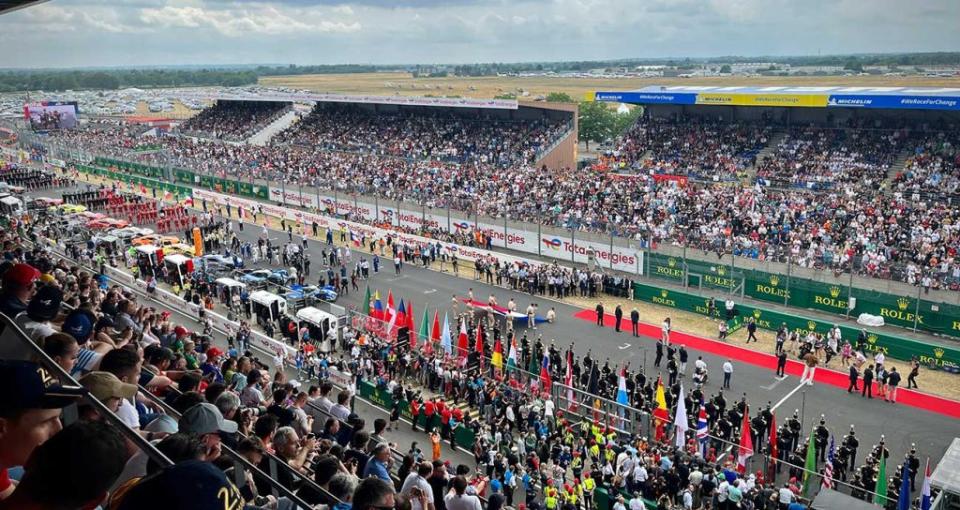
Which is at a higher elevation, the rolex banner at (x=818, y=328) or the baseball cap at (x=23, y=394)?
the baseball cap at (x=23, y=394)

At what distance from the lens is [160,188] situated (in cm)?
5112

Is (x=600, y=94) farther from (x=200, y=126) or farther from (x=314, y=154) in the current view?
(x=200, y=126)

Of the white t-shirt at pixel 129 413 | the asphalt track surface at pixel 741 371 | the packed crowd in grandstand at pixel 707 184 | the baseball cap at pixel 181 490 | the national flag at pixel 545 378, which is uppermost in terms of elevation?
the baseball cap at pixel 181 490

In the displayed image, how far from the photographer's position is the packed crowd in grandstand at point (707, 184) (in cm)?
2831

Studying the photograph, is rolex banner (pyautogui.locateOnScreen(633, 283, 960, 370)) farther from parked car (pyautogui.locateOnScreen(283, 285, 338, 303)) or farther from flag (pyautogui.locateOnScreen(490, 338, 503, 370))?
parked car (pyautogui.locateOnScreen(283, 285, 338, 303))

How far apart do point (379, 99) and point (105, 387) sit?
5551cm

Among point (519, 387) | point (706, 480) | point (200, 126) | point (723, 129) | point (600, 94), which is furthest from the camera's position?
point (200, 126)

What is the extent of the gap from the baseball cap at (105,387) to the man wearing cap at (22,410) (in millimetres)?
1670

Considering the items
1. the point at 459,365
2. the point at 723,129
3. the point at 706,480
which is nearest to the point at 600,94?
the point at 723,129

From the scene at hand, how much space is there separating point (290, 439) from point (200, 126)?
76.3 m

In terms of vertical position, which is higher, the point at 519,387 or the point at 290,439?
the point at 290,439

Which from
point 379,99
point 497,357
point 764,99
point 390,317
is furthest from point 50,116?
point 497,357

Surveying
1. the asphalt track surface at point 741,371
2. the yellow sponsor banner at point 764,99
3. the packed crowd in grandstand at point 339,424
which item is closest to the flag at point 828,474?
the packed crowd in grandstand at point 339,424

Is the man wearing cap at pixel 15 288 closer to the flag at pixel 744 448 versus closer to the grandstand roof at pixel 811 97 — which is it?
the flag at pixel 744 448
